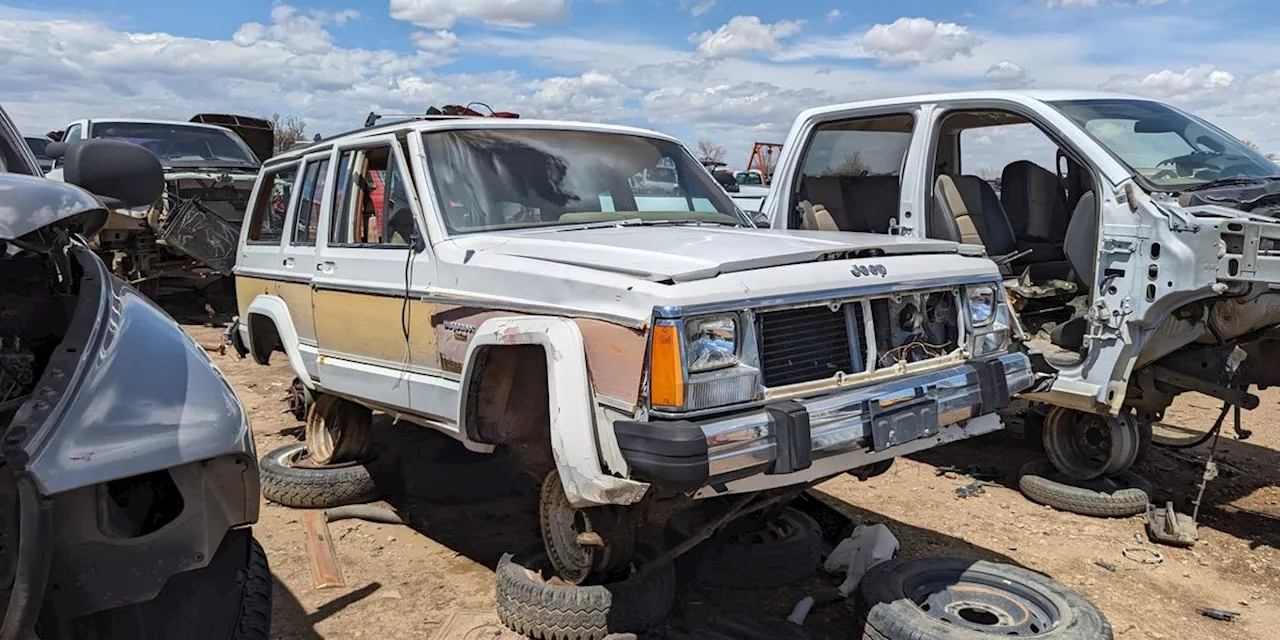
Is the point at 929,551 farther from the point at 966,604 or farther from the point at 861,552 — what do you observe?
the point at 966,604

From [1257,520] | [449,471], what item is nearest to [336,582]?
[449,471]

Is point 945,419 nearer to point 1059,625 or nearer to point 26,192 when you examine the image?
point 1059,625

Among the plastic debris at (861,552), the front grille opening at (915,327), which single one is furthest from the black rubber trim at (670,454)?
the plastic debris at (861,552)

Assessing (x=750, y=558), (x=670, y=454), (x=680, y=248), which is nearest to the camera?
(x=670, y=454)

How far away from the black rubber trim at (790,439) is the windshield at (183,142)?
30.7 feet

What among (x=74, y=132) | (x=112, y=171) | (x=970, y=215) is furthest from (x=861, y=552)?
(x=74, y=132)

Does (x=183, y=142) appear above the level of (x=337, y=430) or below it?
above

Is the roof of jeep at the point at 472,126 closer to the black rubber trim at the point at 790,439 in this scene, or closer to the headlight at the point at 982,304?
the headlight at the point at 982,304

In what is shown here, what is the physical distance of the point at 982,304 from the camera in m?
3.66

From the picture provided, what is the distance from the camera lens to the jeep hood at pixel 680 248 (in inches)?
115

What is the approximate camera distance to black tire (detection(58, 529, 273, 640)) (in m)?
2.08

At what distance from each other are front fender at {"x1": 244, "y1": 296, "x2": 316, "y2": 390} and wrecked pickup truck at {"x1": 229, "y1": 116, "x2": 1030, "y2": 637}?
0.06 ft

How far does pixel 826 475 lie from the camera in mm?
3088

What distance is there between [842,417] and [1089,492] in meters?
2.82
